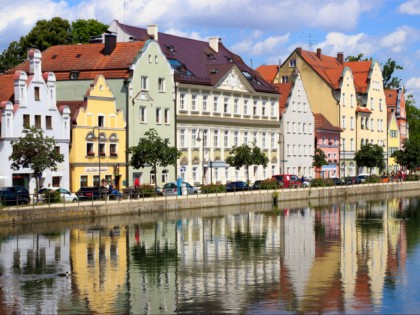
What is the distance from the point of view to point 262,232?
60500mm

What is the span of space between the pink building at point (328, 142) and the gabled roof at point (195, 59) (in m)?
14.6

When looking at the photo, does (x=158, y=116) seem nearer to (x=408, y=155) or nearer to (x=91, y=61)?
(x=91, y=61)

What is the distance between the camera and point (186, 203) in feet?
251

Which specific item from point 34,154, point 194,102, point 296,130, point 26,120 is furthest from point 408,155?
point 34,154

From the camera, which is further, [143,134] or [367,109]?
[367,109]

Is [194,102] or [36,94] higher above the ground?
[194,102]

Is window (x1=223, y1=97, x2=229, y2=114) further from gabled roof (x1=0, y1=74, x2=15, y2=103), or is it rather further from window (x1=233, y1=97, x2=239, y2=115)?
gabled roof (x1=0, y1=74, x2=15, y2=103)

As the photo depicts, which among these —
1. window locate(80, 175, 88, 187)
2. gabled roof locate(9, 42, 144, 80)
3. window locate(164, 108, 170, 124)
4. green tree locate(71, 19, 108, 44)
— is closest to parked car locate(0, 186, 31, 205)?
window locate(80, 175, 88, 187)

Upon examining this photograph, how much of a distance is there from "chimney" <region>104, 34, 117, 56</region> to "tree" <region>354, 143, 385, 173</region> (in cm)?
4724

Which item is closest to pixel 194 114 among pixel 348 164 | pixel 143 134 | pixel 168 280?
pixel 143 134

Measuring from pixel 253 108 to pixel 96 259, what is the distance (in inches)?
2605

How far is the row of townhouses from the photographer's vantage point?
268 ft

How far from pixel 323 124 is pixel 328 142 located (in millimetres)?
2945

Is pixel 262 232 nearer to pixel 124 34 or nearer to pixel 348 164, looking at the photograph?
pixel 124 34
